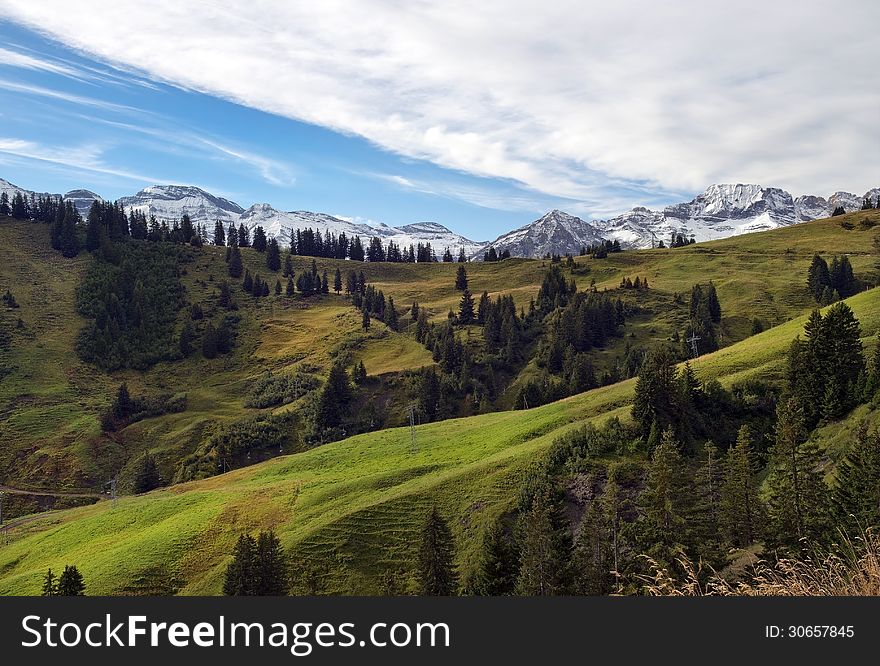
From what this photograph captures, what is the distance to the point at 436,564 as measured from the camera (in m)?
46.1

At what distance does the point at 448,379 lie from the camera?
13850 cm

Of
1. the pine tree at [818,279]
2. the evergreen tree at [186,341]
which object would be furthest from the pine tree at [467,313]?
the pine tree at [818,279]

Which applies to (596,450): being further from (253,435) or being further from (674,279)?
(674,279)

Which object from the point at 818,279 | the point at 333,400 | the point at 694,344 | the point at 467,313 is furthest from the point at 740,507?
the point at 467,313

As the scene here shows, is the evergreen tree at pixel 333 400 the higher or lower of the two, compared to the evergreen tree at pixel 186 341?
lower

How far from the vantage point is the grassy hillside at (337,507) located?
58344 millimetres

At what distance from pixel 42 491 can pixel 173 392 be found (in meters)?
48.6

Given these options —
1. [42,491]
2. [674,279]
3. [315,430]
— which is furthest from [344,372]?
[674,279]

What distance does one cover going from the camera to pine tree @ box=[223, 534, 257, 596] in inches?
1885

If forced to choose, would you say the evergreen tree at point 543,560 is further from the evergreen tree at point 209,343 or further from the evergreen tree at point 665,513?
the evergreen tree at point 209,343

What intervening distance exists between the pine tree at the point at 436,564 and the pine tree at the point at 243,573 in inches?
511

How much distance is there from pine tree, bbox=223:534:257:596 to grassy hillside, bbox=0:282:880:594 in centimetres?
775

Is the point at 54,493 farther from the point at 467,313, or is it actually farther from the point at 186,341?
Result: the point at 467,313

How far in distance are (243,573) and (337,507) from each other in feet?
60.2
